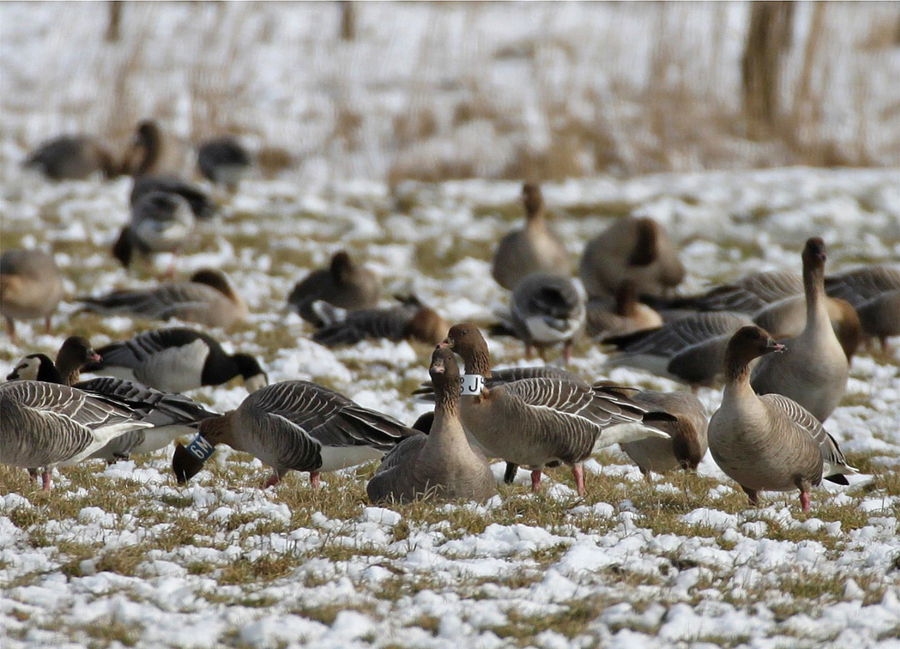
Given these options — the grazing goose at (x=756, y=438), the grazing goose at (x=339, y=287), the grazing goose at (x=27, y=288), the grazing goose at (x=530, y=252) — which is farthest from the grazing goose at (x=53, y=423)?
the grazing goose at (x=530, y=252)

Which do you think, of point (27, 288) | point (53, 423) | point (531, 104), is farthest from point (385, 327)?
point (531, 104)

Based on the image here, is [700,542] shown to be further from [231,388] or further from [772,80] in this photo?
[772,80]

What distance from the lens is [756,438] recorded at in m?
6.53

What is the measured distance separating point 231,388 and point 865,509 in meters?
5.65

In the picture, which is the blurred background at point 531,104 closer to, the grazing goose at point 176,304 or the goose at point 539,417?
the grazing goose at point 176,304

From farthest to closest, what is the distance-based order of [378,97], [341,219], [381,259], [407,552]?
1. [378,97]
2. [341,219]
3. [381,259]
4. [407,552]

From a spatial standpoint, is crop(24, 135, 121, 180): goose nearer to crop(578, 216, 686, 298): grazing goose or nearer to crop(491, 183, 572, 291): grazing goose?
crop(491, 183, 572, 291): grazing goose

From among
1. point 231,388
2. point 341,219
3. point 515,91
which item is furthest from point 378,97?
point 231,388

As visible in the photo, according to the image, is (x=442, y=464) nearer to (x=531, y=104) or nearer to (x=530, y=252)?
(x=530, y=252)

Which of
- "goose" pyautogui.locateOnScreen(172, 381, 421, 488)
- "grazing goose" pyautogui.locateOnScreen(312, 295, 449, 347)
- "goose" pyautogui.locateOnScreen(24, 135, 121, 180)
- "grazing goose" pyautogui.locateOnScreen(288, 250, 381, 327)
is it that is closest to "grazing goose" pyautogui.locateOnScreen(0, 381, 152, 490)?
"goose" pyautogui.locateOnScreen(172, 381, 421, 488)

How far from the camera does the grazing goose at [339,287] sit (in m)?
13.3

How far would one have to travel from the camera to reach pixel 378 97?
22766 millimetres

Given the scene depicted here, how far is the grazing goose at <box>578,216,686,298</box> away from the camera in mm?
13852

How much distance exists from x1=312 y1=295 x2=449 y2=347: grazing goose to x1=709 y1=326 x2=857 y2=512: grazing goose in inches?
210
